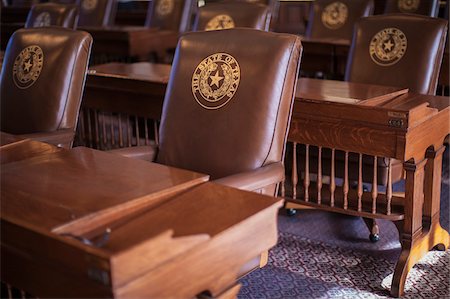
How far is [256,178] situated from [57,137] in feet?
2.70

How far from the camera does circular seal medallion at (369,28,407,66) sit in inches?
110

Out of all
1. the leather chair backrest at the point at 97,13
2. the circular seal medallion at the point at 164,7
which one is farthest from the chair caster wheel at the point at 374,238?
the leather chair backrest at the point at 97,13

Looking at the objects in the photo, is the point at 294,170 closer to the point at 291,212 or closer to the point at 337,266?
the point at 337,266

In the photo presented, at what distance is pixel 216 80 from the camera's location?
1.92 meters

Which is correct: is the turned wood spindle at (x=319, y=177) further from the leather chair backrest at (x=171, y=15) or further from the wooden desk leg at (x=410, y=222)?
the leather chair backrest at (x=171, y=15)

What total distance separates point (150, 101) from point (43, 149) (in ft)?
4.07

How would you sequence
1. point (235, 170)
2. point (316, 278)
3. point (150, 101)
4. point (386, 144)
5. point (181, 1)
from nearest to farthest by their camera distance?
Answer: point (235, 170) → point (386, 144) → point (316, 278) → point (150, 101) → point (181, 1)

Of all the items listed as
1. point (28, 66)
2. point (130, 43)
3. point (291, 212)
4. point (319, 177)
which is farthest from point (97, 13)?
point (319, 177)

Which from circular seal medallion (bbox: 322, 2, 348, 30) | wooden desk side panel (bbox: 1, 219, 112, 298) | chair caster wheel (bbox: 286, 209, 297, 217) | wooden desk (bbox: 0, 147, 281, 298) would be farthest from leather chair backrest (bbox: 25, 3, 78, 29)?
wooden desk side panel (bbox: 1, 219, 112, 298)

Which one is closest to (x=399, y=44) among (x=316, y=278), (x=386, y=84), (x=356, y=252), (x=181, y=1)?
(x=386, y=84)

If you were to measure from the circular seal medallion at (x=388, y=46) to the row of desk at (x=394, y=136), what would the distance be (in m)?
0.26

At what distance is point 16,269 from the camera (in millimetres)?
1210

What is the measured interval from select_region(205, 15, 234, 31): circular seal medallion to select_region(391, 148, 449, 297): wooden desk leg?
4.10ft

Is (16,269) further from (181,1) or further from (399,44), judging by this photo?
(181,1)
